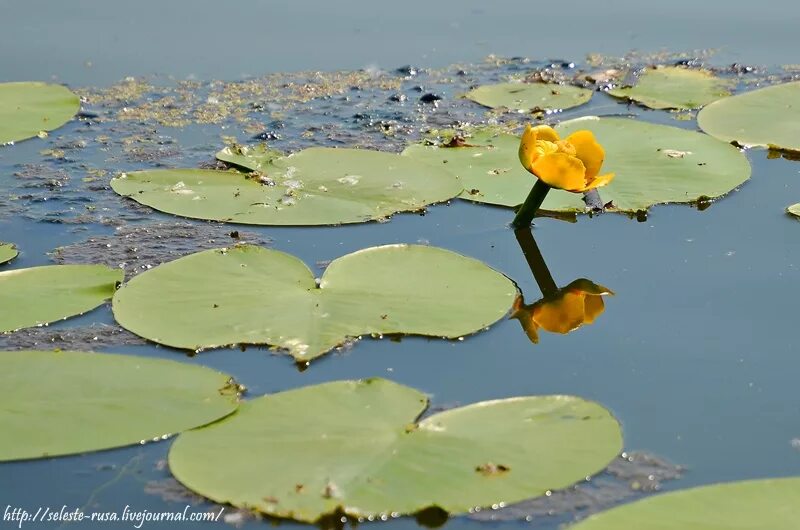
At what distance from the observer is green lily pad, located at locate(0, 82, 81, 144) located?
3.97 metres

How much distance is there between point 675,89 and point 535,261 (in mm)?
1816

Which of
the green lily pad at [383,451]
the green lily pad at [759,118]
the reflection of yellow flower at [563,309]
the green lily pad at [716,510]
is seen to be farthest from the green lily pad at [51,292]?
the green lily pad at [759,118]

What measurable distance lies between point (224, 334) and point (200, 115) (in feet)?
6.41

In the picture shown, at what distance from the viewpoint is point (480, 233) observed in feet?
10.6

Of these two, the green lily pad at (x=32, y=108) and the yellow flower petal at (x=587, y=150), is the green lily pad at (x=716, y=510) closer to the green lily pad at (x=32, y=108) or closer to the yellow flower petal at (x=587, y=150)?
the yellow flower petal at (x=587, y=150)

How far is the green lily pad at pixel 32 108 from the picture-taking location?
3.97 meters

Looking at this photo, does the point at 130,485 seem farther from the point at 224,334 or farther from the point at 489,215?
the point at 489,215

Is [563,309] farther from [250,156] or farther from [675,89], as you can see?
[675,89]

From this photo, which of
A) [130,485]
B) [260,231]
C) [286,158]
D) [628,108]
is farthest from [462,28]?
[130,485]

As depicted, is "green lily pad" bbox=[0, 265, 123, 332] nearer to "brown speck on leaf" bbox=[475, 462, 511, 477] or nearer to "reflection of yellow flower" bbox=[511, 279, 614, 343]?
"reflection of yellow flower" bbox=[511, 279, 614, 343]

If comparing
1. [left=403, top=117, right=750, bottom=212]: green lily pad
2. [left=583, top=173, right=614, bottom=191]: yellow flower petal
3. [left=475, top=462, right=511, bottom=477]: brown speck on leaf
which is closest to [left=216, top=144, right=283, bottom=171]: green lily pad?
[left=403, top=117, right=750, bottom=212]: green lily pad

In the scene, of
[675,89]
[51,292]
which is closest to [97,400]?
[51,292]

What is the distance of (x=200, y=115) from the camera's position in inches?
168

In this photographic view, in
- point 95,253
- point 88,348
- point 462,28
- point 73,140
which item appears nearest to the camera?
point 88,348
